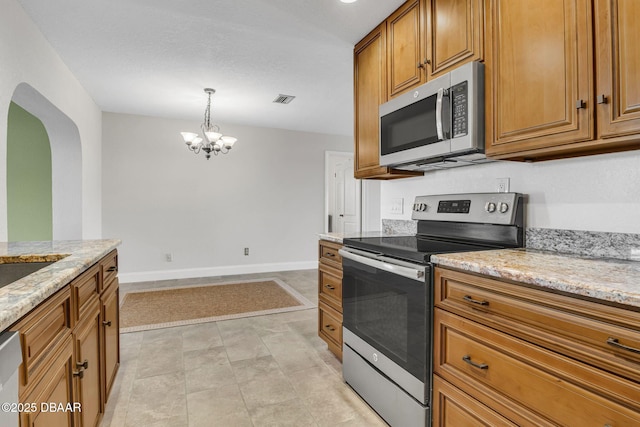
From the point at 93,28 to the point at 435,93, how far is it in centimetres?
249

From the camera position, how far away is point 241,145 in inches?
210

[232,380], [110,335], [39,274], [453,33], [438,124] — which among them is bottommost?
[232,380]

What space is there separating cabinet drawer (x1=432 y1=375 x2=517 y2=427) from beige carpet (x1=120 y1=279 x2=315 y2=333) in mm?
2291

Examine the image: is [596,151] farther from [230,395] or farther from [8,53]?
[8,53]

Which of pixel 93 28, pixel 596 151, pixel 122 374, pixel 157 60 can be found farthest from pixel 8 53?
pixel 596 151

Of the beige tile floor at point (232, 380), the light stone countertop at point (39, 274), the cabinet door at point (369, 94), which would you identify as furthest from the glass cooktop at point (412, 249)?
the light stone countertop at point (39, 274)

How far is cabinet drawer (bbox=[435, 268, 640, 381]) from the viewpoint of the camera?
0.84 meters

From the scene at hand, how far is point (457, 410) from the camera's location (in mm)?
1321

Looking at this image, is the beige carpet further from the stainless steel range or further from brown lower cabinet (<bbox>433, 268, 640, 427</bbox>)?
brown lower cabinet (<bbox>433, 268, 640, 427</bbox>)

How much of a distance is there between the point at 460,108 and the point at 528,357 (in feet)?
3.79

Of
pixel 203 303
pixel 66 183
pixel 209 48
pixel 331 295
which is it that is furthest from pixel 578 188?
pixel 66 183

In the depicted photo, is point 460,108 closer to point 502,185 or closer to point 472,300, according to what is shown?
point 502,185

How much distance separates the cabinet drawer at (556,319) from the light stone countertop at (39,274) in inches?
53.0

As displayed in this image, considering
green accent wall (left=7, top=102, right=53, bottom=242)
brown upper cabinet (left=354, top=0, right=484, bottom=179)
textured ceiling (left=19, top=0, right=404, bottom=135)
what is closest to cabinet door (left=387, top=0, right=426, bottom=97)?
brown upper cabinet (left=354, top=0, right=484, bottom=179)
